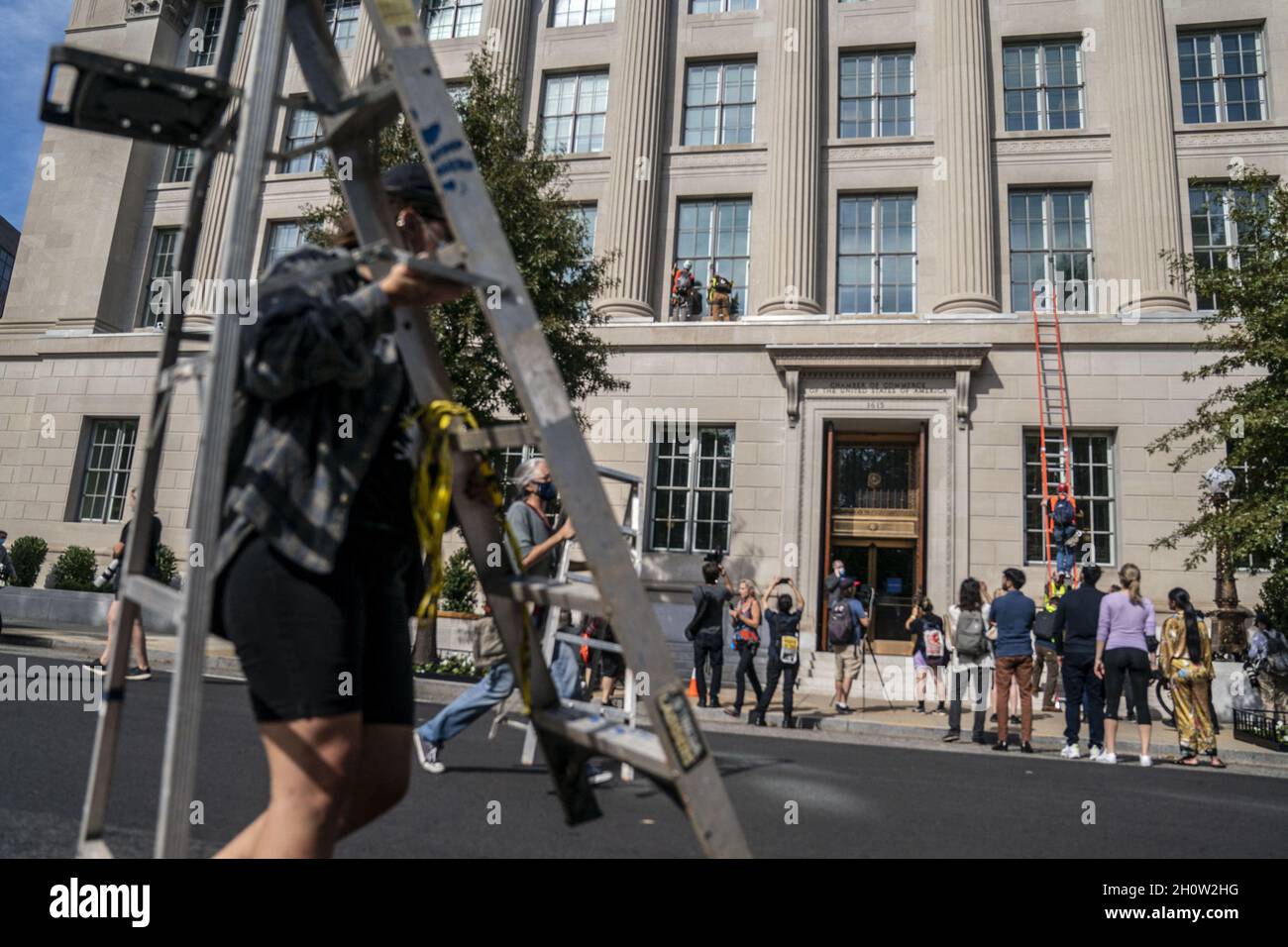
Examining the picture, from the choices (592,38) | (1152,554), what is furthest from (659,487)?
(592,38)

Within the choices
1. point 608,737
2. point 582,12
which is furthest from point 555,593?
point 582,12

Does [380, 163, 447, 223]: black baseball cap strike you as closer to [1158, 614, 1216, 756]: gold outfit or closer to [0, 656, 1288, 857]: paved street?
[0, 656, 1288, 857]: paved street

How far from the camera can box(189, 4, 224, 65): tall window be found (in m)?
26.0

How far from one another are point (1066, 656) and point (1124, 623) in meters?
0.78

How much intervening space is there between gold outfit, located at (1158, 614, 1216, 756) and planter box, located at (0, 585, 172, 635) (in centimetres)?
1966

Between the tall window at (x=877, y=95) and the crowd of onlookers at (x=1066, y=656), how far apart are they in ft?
42.9

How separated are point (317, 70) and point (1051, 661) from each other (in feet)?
47.3

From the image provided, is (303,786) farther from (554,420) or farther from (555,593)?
(554,420)

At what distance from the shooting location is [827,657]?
55.9 feet

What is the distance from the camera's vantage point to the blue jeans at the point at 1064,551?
15047 millimetres

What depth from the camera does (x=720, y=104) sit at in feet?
70.1

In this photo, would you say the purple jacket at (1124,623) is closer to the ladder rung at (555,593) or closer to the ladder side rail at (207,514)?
the ladder rung at (555,593)

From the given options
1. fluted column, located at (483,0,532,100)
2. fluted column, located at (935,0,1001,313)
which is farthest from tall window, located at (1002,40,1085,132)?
fluted column, located at (483,0,532,100)

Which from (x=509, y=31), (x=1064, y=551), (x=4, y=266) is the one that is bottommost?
(x=1064, y=551)
